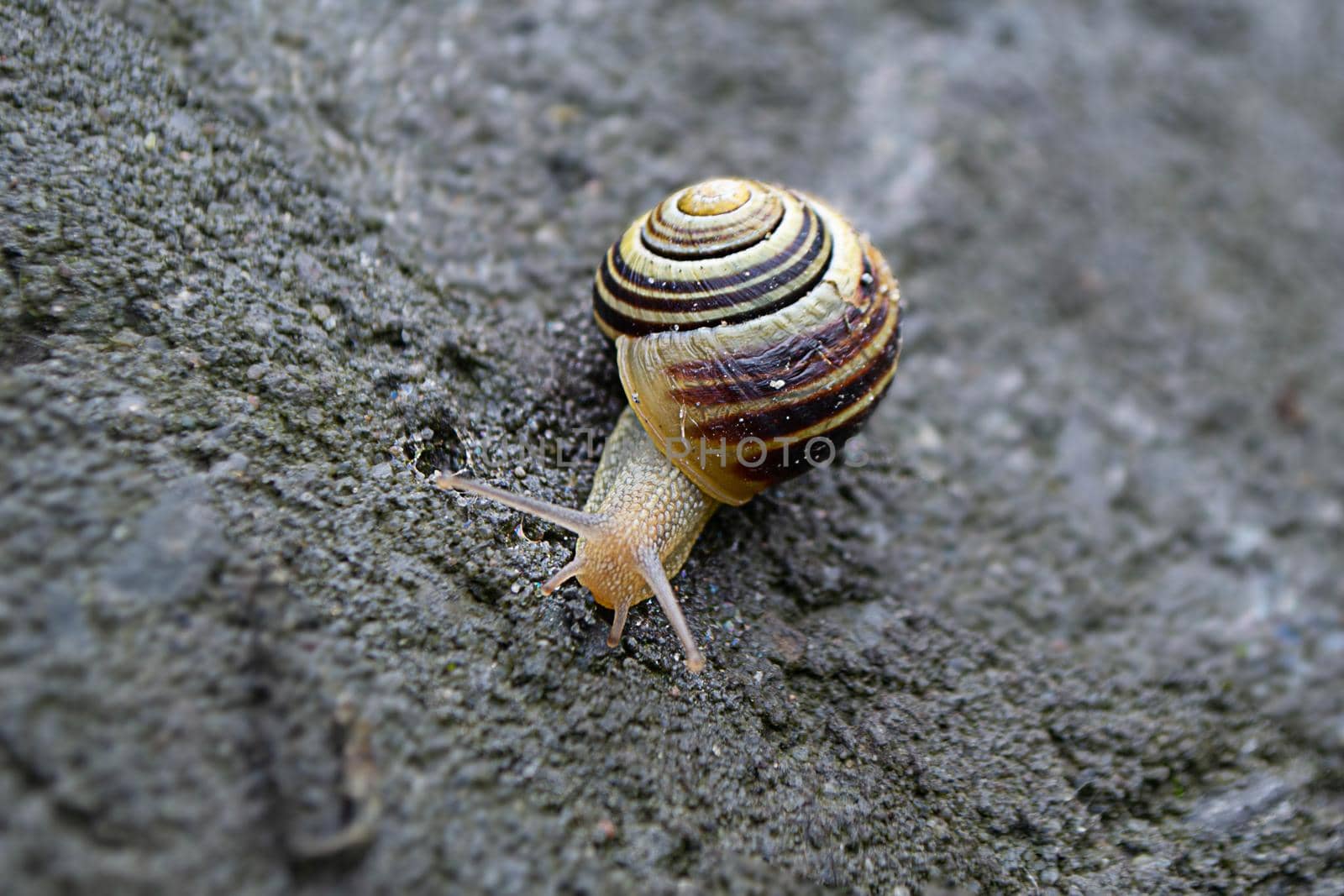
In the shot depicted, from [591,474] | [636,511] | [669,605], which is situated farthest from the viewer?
[591,474]

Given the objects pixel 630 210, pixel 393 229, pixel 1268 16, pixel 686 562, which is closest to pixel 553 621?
pixel 686 562

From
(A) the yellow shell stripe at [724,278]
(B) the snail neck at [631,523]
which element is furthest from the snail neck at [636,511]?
(A) the yellow shell stripe at [724,278]

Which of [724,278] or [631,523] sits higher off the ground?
[724,278]

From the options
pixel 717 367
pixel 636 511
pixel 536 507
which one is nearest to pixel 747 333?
pixel 717 367

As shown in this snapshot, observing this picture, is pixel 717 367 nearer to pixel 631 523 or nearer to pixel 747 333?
pixel 747 333

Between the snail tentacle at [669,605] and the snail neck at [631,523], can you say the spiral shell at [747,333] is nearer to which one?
the snail neck at [631,523]

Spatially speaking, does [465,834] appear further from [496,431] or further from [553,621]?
[496,431]

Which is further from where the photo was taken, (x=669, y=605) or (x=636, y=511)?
(x=636, y=511)
